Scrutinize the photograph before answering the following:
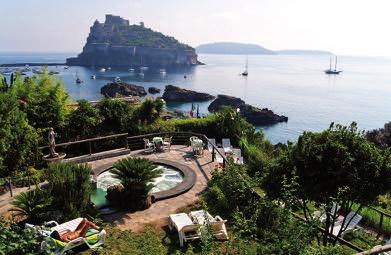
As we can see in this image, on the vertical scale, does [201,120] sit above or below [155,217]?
above

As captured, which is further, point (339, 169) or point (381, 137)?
point (381, 137)

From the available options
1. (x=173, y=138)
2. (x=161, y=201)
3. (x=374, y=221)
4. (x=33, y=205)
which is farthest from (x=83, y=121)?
(x=374, y=221)

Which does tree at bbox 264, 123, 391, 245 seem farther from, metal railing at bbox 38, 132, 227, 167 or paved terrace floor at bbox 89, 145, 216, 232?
metal railing at bbox 38, 132, 227, 167

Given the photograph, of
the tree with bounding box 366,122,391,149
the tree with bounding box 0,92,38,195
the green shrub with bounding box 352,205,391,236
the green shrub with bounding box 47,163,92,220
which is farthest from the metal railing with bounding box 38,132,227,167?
the tree with bounding box 366,122,391,149

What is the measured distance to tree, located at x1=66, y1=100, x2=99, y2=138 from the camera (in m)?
18.0

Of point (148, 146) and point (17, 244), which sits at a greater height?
point (17, 244)

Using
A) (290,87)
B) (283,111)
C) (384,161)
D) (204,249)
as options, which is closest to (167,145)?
(384,161)

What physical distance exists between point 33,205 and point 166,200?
4549 millimetres

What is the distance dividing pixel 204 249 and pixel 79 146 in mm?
13895

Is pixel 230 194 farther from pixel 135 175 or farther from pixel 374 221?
pixel 374 221

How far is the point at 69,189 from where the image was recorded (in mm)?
10281

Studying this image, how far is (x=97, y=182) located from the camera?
14.2 meters

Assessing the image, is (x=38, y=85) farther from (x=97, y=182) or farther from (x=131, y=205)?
(x=131, y=205)

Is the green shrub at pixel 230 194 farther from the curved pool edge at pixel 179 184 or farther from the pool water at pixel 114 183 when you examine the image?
the pool water at pixel 114 183
